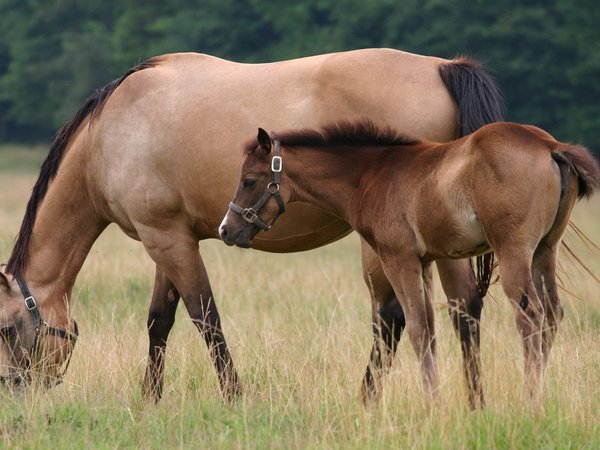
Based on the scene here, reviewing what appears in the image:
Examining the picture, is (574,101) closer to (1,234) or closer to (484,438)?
(1,234)

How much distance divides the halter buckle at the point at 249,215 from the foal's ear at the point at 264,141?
1.03 ft

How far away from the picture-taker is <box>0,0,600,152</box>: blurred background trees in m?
34.0

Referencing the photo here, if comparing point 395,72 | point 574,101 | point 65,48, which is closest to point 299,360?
point 395,72

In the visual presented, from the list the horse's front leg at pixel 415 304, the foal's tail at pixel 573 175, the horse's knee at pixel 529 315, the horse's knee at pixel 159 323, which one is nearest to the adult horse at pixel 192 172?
the horse's knee at pixel 159 323

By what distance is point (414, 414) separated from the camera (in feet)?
16.9

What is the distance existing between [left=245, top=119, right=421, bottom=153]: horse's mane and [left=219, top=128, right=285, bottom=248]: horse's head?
7 cm

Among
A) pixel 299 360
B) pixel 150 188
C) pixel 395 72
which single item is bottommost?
pixel 299 360

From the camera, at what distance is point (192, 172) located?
20.9 feet

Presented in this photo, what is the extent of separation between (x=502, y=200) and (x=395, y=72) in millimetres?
1434

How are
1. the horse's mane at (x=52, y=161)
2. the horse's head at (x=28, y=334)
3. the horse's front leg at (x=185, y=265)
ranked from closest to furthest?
the horse's front leg at (x=185, y=265) < the horse's head at (x=28, y=334) < the horse's mane at (x=52, y=161)

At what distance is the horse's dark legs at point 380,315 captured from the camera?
20.2ft

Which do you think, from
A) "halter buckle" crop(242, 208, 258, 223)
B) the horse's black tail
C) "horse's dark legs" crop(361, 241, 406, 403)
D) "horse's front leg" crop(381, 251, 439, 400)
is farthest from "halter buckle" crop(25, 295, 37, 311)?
the horse's black tail

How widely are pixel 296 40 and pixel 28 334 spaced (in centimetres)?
3510

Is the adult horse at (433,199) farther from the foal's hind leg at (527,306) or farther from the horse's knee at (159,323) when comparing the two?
the horse's knee at (159,323)
